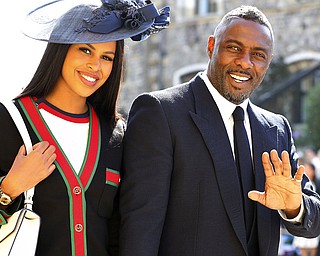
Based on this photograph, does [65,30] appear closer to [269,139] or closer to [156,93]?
[156,93]

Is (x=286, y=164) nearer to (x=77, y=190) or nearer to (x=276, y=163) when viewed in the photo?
(x=276, y=163)

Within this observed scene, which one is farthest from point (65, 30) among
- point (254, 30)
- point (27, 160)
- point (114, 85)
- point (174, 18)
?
point (174, 18)

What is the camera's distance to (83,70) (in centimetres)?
373

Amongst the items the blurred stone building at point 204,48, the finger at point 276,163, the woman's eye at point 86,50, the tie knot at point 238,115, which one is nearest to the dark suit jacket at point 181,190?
the tie knot at point 238,115

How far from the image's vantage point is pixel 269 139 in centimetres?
404

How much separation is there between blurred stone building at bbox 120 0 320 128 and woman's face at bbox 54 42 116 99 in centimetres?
1080

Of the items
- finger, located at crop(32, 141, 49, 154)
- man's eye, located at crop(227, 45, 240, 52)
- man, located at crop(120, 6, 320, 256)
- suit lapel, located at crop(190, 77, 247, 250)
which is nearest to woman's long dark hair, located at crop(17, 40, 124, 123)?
man, located at crop(120, 6, 320, 256)

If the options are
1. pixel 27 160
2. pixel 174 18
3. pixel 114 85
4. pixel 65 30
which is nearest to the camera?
pixel 27 160

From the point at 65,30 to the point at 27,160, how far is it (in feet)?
2.20

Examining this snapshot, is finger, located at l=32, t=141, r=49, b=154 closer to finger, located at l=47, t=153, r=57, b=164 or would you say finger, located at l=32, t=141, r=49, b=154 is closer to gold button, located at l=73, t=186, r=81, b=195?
finger, located at l=47, t=153, r=57, b=164

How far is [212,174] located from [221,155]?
107mm

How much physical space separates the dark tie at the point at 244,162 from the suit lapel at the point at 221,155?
2.0 inches

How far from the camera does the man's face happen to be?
12.8 feet

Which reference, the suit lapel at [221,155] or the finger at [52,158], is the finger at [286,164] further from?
the finger at [52,158]
